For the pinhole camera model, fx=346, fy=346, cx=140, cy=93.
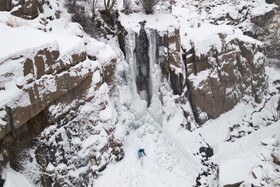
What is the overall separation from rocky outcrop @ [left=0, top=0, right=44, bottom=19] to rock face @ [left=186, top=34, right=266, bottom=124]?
727 cm

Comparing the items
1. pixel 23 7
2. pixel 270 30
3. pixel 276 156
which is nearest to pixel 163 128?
pixel 276 156

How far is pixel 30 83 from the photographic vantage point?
8.99 m

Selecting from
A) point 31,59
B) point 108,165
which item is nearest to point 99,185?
point 108,165

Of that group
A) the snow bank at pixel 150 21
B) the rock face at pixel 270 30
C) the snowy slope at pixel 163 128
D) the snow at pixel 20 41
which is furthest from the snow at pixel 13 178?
the rock face at pixel 270 30

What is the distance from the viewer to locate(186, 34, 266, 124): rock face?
16.7 m

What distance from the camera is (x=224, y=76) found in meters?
17.4

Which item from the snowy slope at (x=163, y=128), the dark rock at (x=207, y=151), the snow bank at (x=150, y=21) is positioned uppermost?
the snow bank at (x=150, y=21)

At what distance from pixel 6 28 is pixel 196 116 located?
390 inches

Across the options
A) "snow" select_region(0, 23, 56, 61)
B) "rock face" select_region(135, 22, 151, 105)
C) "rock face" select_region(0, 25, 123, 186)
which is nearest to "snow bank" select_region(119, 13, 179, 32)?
"rock face" select_region(135, 22, 151, 105)

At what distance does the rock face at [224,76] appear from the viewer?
54.6 feet

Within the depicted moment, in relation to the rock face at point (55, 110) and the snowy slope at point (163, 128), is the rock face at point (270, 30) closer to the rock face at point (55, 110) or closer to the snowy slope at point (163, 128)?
the snowy slope at point (163, 128)

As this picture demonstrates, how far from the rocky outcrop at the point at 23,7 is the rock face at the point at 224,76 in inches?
286

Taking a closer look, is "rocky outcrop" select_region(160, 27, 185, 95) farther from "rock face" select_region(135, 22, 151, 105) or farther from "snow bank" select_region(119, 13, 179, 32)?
"rock face" select_region(135, 22, 151, 105)

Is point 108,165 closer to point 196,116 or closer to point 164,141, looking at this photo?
point 164,141
